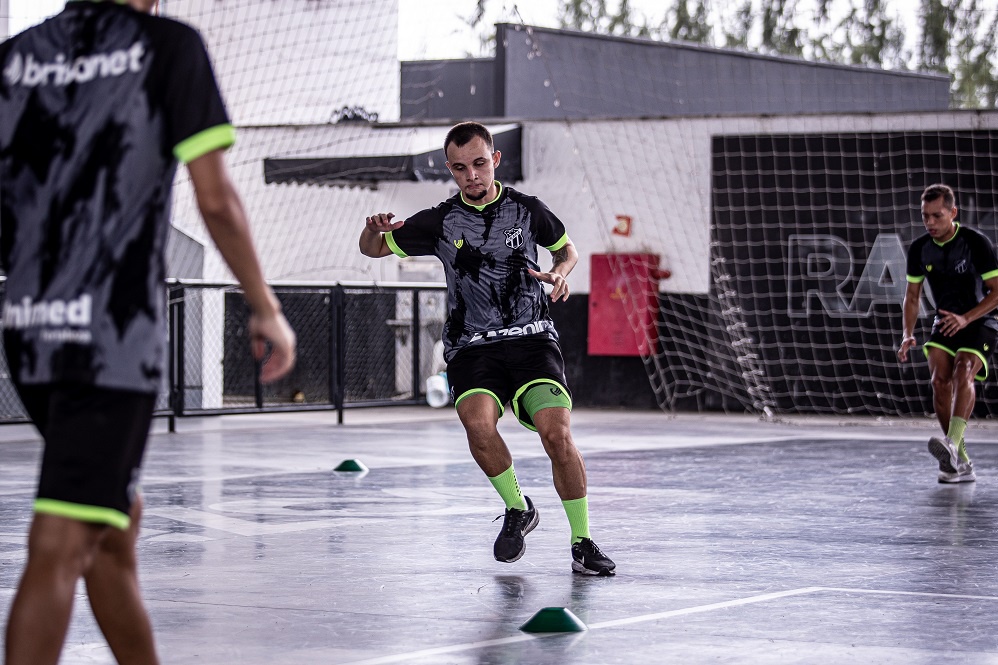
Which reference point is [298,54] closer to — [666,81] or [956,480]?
[666,81]

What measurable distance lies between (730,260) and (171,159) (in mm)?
15780

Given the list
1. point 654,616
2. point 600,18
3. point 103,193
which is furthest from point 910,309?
point 600,18

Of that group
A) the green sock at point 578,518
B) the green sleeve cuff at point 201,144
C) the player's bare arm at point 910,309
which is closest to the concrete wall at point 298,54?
the player's bare arm at point 910,309

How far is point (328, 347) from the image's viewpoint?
59.0 ft

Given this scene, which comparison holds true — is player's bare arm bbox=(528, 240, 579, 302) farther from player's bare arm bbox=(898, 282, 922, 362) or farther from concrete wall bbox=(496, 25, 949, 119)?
concrete wall bbox=(496, 25, 949, 119)

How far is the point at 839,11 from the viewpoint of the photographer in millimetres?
39156

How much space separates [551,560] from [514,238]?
1.46 m

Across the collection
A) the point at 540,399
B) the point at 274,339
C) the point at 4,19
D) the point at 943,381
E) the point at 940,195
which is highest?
the point at 4,19

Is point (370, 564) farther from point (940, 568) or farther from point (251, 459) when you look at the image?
point (251, 459)

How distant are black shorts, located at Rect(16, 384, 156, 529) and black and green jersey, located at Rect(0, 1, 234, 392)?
0.04m

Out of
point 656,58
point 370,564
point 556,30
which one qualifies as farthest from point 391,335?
point 370,564

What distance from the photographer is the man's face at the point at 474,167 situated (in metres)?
6.42

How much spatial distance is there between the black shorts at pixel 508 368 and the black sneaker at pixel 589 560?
68 centimetres

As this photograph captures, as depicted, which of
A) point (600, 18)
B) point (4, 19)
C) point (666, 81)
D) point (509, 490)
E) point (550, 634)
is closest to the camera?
point (550, 634)
